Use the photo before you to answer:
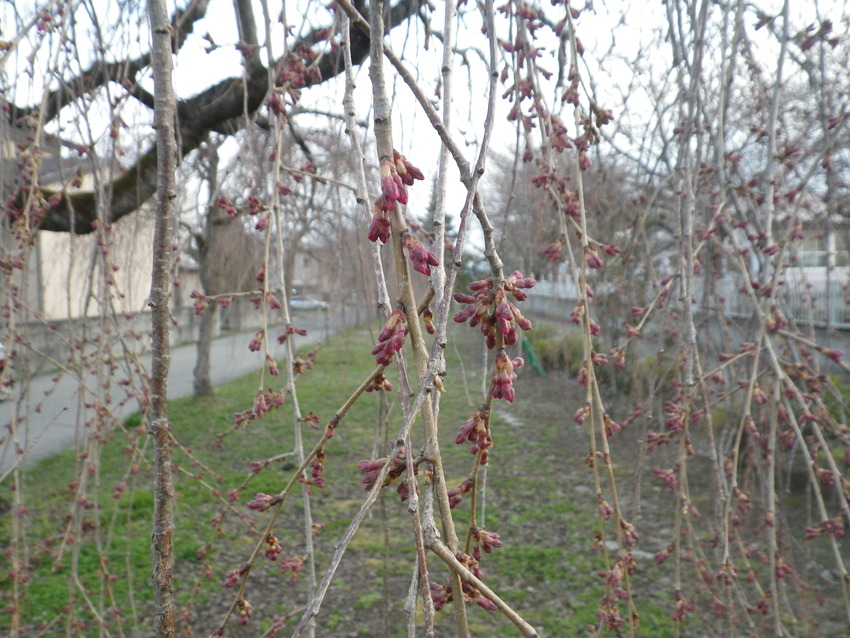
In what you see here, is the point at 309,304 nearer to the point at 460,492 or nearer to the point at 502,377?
the point at 460,492

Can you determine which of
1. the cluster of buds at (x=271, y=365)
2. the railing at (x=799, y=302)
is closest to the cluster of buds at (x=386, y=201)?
the cluster of buds at (x=271, y=365)

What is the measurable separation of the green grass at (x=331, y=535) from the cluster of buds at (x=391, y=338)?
1445mm

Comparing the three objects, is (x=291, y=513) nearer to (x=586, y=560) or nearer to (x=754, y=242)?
(x=586, y=560)

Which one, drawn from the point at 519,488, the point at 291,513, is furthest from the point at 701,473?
the point at 291,513

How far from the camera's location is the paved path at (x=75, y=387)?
5.28 metres

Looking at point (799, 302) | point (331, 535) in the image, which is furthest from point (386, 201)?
point (331, 535)

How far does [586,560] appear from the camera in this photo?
4.06m

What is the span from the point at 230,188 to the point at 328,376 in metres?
5.35

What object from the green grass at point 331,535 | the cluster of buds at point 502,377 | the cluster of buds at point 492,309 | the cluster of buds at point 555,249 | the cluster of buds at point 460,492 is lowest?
the green grass at point 331,535

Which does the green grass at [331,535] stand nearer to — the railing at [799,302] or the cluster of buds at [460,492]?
the cluster of buds at [460,492]

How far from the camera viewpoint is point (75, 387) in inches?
142

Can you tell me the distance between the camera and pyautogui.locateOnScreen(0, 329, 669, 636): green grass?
136 inches

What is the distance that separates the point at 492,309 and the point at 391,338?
0.32ft

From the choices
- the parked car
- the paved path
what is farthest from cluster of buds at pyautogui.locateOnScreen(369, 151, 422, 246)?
the parked car
